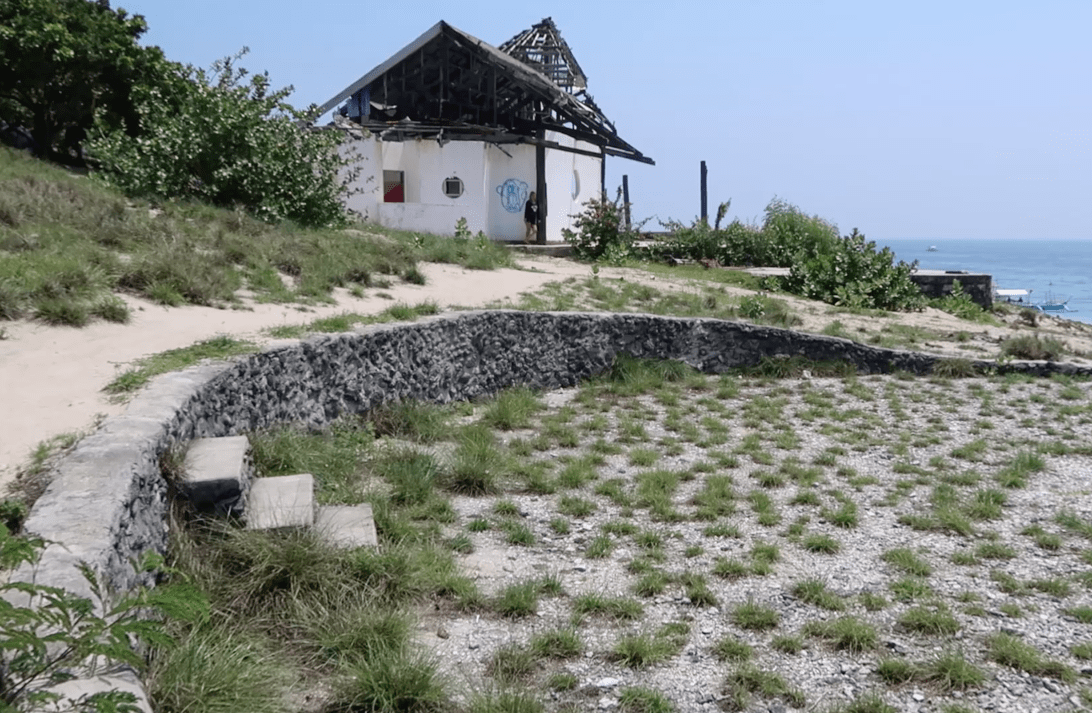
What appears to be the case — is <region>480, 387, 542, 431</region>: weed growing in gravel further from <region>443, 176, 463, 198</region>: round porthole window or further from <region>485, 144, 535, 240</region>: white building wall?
<region>485, 144, 535, 240</region>: white building wall

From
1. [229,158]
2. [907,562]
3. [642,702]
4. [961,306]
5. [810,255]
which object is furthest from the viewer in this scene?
[810,255]

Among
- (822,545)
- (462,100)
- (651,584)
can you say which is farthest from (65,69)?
(822,545)

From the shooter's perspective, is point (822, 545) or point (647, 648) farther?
point (822, 545)

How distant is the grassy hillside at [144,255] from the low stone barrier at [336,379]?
1457 mm

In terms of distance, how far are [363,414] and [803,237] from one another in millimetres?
14897

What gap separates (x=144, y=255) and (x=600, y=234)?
1285 centimetres

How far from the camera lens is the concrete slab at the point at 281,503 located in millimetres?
4574

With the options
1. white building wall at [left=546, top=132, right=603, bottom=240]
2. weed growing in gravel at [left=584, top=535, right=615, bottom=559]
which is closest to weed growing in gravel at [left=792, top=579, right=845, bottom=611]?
weed growing in gravel at [left=584, top=535, right=615, bottom=559]

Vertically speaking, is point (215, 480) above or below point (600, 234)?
below

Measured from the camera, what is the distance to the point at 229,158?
1385 cm

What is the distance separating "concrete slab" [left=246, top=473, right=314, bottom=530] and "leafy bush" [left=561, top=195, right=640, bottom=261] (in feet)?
50.6

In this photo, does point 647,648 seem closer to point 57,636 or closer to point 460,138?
point 57,636

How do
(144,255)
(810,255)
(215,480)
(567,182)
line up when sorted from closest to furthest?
(215,480)
(144,255)
(810,255)
(567,182)

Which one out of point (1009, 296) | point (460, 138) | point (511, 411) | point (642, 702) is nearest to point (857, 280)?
point (511, 411)
